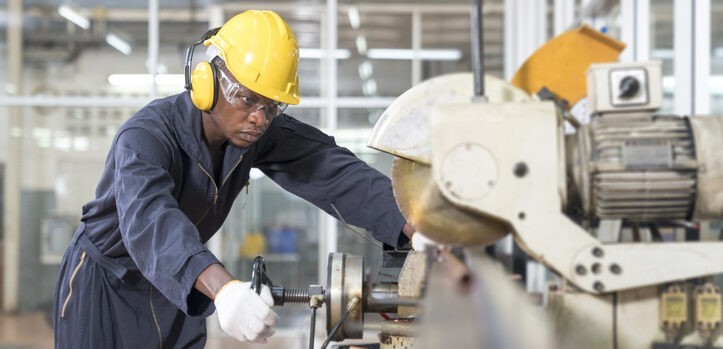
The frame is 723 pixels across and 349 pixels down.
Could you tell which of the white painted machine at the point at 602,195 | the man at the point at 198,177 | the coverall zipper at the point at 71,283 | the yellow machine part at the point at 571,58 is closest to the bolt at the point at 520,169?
the white painted machine at the point at 602,195

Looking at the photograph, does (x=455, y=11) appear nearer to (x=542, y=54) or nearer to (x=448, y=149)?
(x=542, y=54)

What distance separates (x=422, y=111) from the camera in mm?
1392

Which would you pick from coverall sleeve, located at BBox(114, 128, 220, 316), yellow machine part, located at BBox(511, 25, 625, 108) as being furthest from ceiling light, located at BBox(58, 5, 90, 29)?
coverall sleeve, located at BBox(114, 128, 220, 316)

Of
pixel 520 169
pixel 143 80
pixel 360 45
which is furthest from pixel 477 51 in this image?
pixel 143 80

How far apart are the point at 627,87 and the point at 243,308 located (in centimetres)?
74

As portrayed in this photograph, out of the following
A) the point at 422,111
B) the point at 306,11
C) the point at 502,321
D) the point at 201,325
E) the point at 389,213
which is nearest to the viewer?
the point at 502,321

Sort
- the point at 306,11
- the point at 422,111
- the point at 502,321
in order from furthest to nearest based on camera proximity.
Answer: the point at 306,11
the point at 422,111
the point at 502,321

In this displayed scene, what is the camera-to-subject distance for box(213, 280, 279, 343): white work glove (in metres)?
1.56

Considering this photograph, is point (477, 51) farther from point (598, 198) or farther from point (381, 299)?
point (381, 299)

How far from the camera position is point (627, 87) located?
4.22 feet

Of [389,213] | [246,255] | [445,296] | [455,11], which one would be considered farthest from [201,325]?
[455,11]

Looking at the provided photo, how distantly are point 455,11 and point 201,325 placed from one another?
443cm

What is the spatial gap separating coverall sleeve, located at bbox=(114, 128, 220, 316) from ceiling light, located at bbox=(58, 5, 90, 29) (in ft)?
15.7

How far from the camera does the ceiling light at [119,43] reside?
6.27 m
